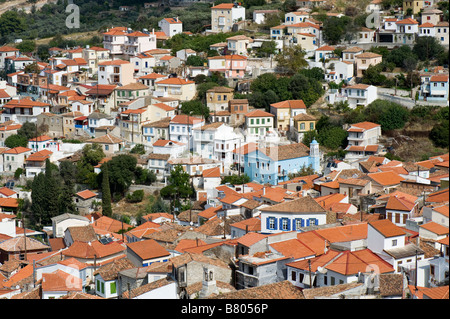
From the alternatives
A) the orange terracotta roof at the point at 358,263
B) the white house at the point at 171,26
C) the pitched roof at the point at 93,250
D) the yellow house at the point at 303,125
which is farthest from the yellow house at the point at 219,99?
the orange terracotta roof at the point at 358,263

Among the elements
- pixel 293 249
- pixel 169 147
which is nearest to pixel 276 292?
pixel 293 249

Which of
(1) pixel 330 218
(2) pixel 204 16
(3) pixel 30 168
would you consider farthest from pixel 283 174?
(2) pixel 204 16

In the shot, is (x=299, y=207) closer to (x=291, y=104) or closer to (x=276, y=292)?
Result: (x=276, y=292)

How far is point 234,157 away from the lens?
2155 cm

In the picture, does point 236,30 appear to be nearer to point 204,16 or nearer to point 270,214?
point 204,16

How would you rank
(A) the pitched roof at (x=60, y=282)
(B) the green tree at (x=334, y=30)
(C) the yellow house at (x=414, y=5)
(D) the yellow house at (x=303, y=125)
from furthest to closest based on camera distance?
1. (C) the yellow house at (x=414, y=5)
2. (B) the green tree at (x=334, y=30)
3. (D) the yellow house at (x=303, y=125)
4. (A) the pitched roof at (x=60, y=282)

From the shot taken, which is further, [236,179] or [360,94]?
[360,94]

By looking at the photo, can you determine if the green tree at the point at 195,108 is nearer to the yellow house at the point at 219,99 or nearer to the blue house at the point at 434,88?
the yellow house at the point at 219,99

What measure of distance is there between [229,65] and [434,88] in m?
7.67

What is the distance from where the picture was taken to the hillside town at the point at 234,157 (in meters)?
10.2

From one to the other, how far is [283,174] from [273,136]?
216 cm

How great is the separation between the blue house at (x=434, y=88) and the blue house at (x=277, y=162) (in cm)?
420

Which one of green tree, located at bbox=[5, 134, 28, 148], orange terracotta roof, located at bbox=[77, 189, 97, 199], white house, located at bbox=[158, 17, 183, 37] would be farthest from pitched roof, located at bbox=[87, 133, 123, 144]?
white house, located at bbox=[158, 17, 183, 37]

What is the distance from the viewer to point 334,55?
26500 millimetres
